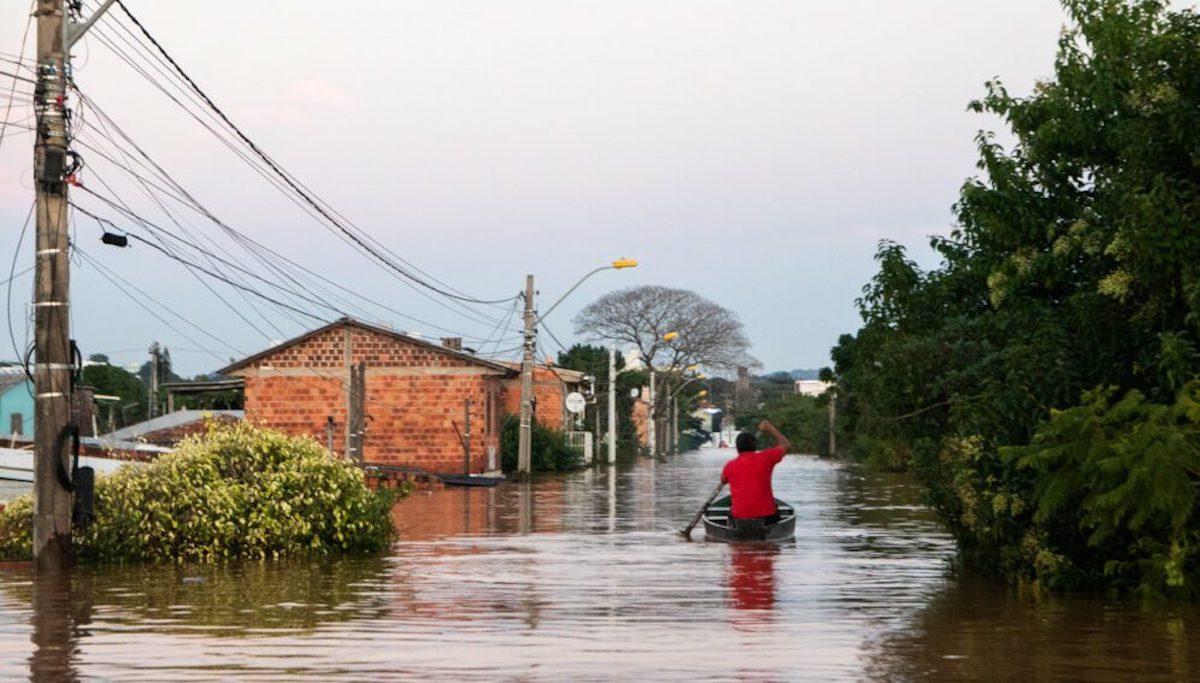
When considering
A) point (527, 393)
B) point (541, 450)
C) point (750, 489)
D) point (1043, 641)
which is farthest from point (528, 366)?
point (1043, 641)

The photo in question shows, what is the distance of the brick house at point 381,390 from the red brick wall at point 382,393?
0.03m

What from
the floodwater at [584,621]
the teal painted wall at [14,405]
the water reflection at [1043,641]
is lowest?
the water reflection at [1043,641]

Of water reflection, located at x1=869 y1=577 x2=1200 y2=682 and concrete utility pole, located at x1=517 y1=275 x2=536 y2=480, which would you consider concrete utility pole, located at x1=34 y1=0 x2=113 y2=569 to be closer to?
water reflection, located at x1=869 y1=577 x2=1200 y2=682

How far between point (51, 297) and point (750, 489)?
983 cm

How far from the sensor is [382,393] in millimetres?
51562

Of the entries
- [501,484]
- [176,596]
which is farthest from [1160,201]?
[501,484]

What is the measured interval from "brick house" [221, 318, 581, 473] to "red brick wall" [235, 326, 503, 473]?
1.2 inches

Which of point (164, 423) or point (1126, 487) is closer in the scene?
point (1126, 487)

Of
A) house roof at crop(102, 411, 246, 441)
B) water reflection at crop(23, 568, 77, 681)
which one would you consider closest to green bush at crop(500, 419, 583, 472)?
house roof at crop(102, 411, 246, 441)

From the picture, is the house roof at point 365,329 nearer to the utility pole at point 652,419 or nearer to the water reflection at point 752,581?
the water reflection at point 752,581

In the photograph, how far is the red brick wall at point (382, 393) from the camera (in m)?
51.2

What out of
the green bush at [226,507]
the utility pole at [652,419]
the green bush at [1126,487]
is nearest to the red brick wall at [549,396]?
the utility pole at [652,419]

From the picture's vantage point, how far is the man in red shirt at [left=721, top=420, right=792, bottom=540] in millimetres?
22484

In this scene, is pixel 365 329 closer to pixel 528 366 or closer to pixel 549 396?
pixel 528 366
